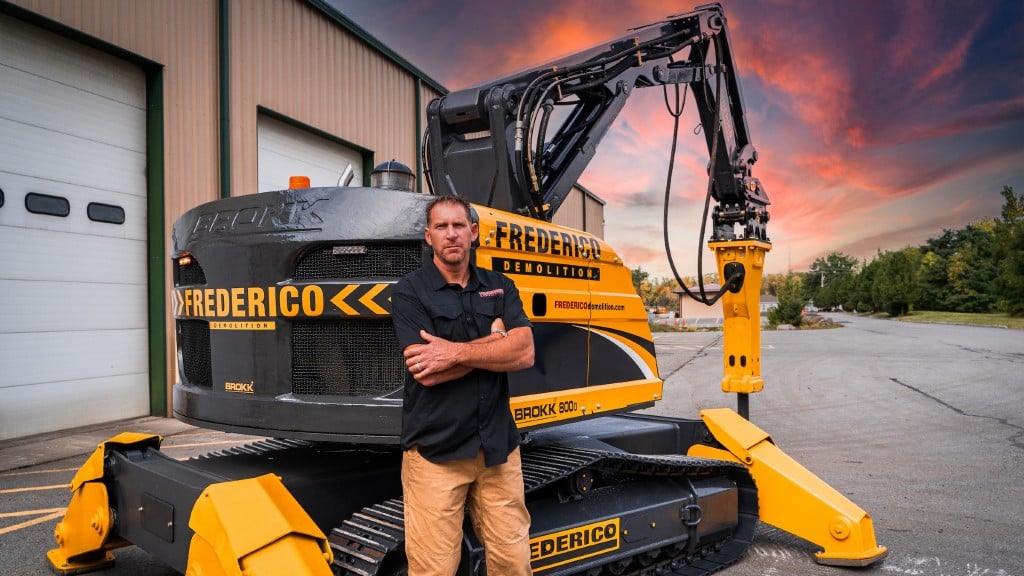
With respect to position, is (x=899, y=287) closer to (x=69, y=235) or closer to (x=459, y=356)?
(x=69, y=235)

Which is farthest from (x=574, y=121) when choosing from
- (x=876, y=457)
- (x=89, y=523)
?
(x=876, y=457)

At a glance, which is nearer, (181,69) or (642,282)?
(181,69)

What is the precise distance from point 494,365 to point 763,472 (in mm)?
2982

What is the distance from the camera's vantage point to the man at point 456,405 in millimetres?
2670

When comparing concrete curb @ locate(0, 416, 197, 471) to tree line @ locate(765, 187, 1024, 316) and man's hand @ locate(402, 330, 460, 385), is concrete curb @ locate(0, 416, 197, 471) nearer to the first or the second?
man's hand @ locate(402, 330, 460, 385)

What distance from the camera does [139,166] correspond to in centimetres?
960

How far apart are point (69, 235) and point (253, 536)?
7.87m

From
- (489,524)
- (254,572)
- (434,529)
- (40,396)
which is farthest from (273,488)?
(40,396)

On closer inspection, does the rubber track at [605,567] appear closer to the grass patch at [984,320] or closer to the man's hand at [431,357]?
the man's hand at [431,357]

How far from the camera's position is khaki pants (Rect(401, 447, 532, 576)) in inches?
106

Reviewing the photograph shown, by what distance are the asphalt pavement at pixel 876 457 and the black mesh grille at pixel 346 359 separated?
211 cm

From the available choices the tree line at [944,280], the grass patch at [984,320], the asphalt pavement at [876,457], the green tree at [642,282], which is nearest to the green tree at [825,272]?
the tree line at [944,280]

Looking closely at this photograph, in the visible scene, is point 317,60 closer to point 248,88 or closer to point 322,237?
point 248,88

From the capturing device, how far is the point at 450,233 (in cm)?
279
